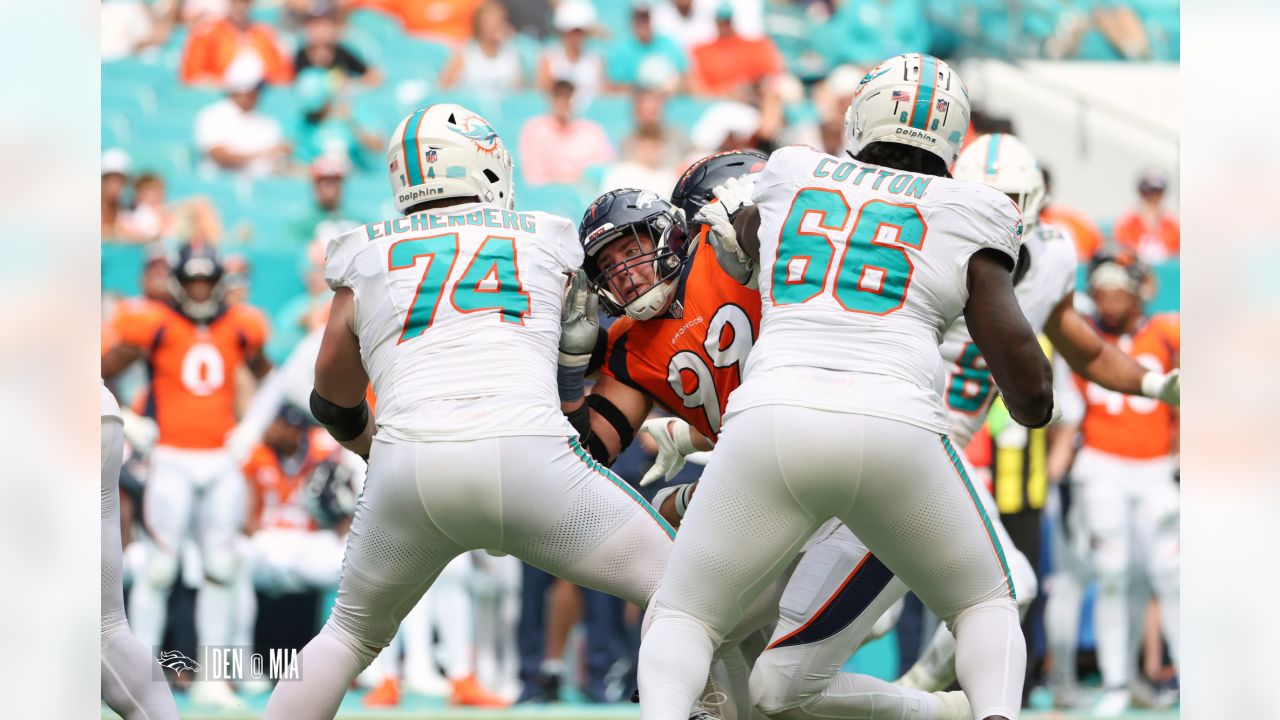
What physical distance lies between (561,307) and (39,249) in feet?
6.21

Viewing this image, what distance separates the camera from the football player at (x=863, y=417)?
354cm

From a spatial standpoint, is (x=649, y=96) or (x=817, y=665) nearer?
(x=817, y=665)

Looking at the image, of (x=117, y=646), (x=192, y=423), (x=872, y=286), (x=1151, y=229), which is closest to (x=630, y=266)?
(x=872, y=286)

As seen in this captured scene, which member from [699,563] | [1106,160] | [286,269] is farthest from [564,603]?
[1106,160]

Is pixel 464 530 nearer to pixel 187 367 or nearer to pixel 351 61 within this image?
pixel 187 367

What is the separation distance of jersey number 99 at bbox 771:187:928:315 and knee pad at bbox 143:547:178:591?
15.8 ft

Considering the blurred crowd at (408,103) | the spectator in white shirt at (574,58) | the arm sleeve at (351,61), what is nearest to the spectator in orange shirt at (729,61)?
the blurred crowd at (408,103)

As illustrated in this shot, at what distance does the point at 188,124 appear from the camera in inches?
438

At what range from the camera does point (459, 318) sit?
12.9 feet

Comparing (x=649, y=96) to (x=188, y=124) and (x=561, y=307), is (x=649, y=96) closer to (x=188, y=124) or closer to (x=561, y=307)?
(x=188, y=124)

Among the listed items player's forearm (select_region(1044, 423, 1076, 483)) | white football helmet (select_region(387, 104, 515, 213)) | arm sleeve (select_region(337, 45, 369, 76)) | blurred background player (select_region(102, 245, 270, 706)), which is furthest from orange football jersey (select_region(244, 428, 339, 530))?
arm sleeve (select_region(337, 45, 369, 76))

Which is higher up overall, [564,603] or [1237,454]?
[1237,454]

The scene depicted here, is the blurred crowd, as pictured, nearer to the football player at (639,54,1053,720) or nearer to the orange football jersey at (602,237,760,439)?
the orange football jersey at (602,237,760,439)

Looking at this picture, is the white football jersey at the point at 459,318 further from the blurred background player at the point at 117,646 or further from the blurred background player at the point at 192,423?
the blurred background player at the point at 192,423
